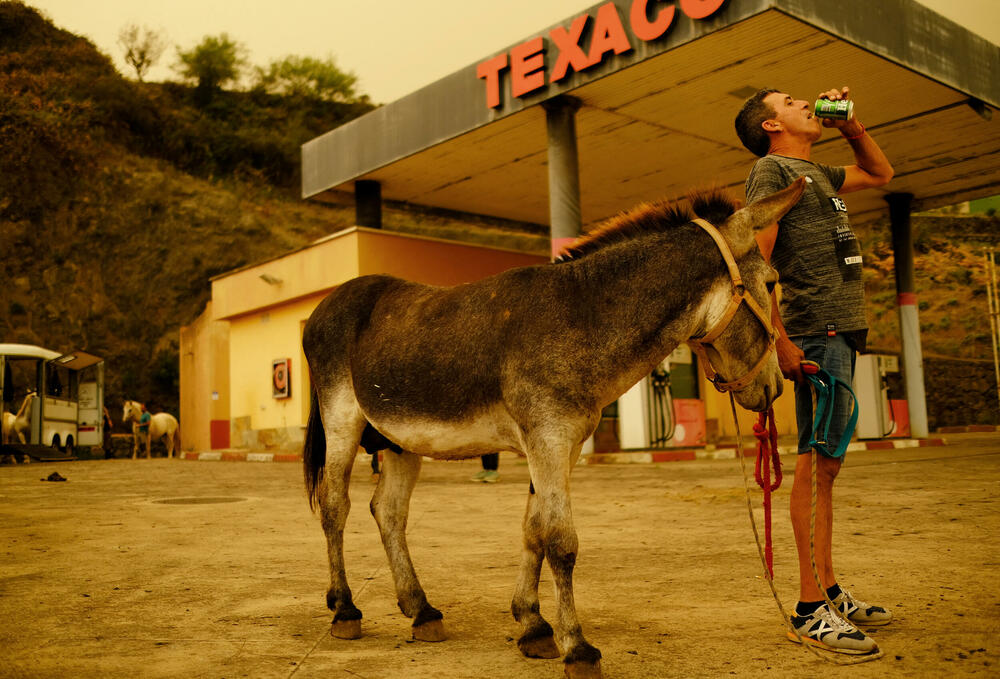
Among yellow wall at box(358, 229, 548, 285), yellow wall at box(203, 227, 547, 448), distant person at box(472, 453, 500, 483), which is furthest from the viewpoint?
yellow wall at box(203, 227, 547, 448)

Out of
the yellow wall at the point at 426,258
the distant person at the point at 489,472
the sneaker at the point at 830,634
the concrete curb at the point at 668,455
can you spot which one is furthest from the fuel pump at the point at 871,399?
the sneaker at the point at 830,634

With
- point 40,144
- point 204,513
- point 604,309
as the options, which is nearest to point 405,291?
point 604,309

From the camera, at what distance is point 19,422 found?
64.4 feet

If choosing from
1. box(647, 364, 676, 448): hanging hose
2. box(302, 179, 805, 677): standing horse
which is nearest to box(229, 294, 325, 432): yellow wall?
box(647, 364, 676, 448): hanging hose

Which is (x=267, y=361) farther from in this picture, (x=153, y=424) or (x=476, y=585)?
(x=476, y=585)

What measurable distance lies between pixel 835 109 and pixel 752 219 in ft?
2.09

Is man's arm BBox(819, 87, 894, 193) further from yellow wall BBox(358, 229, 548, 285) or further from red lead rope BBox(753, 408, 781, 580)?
yellow wall BBox(358, 229, 548, 285)

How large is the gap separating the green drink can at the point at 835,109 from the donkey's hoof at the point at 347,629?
2893 mm

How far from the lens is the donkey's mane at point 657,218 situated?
10.7 feet

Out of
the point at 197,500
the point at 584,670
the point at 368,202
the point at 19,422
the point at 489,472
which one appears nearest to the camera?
the point at 584,670

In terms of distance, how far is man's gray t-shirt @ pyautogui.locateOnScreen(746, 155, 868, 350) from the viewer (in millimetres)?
3316

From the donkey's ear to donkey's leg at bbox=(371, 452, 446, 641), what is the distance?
190 cm

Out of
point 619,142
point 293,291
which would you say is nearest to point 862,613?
point 619,142

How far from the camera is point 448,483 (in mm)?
10703
